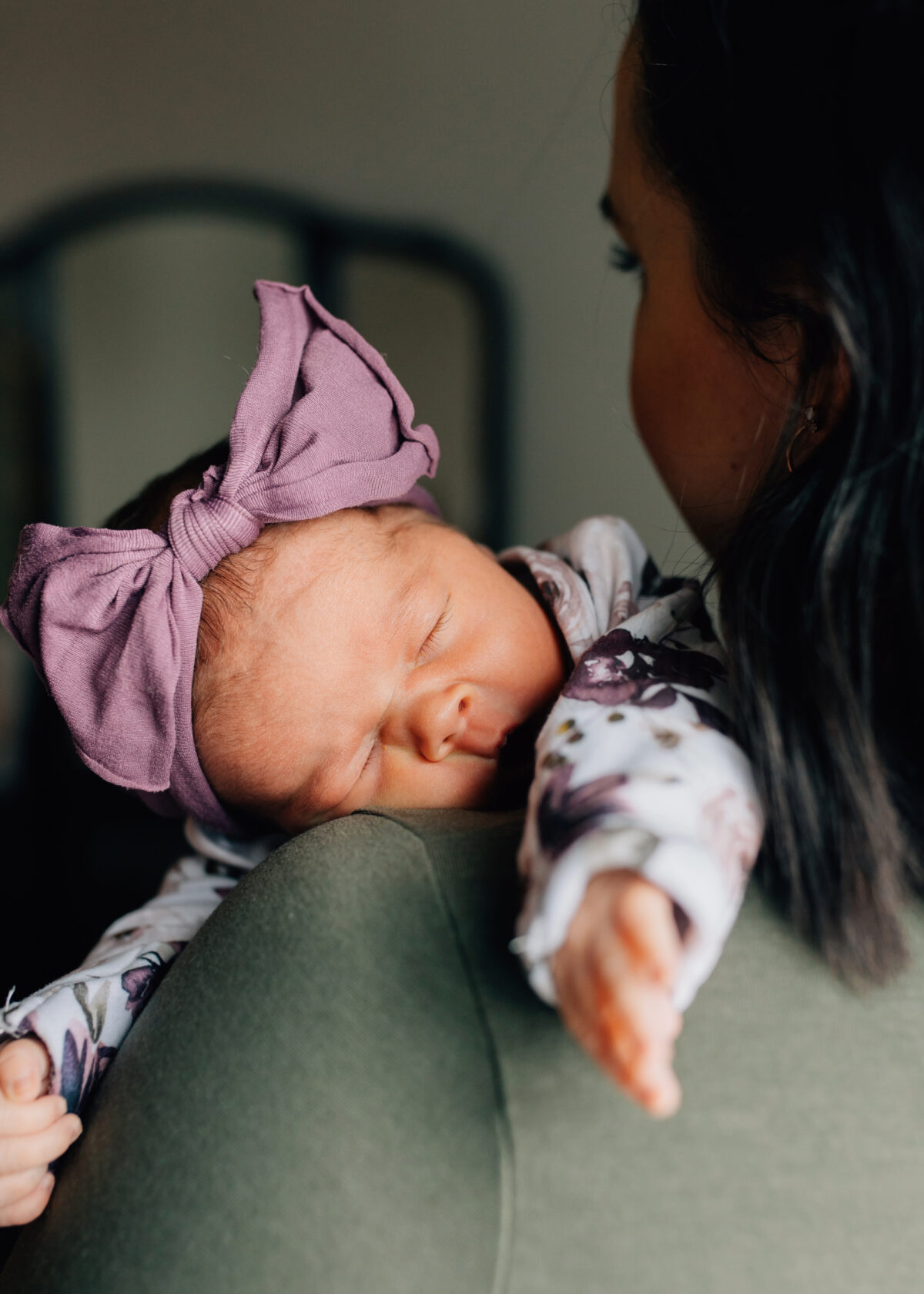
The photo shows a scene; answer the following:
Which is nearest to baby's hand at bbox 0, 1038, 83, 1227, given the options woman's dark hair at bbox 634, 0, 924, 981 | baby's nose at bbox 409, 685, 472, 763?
baby's nose at bbox 409, 685, 472, 763

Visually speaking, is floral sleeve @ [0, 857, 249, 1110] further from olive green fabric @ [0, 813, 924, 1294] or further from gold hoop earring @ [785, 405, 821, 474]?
gold hoop earring @ [785, 405, 821, 474]

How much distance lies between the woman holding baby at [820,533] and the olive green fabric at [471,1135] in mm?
55

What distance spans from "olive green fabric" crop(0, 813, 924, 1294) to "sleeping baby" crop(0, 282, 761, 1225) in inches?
6.2

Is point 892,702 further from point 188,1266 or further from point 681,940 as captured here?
point 188,1266

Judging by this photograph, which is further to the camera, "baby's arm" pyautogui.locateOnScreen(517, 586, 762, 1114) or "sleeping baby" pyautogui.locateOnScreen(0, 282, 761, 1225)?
"sleeping baby" pyautogui.locateOnScreen(0, 282, 761, 1225)

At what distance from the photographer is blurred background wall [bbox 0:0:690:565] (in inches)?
107

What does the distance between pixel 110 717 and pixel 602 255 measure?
233 centimetres

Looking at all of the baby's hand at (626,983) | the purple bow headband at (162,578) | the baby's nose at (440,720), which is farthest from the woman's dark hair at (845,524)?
the purple bow headband at (162,578)

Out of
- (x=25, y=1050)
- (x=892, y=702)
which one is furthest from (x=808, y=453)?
(x=25, y=1050)

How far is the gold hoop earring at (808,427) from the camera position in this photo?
2.07 ft

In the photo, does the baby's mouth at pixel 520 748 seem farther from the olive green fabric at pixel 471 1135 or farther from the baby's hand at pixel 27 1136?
the baby's hand at pixel 27 1136

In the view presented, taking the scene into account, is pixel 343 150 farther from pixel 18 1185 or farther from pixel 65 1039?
pixel 18 1185

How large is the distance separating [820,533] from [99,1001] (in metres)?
0.60

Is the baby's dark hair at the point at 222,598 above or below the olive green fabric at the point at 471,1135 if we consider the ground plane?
above
